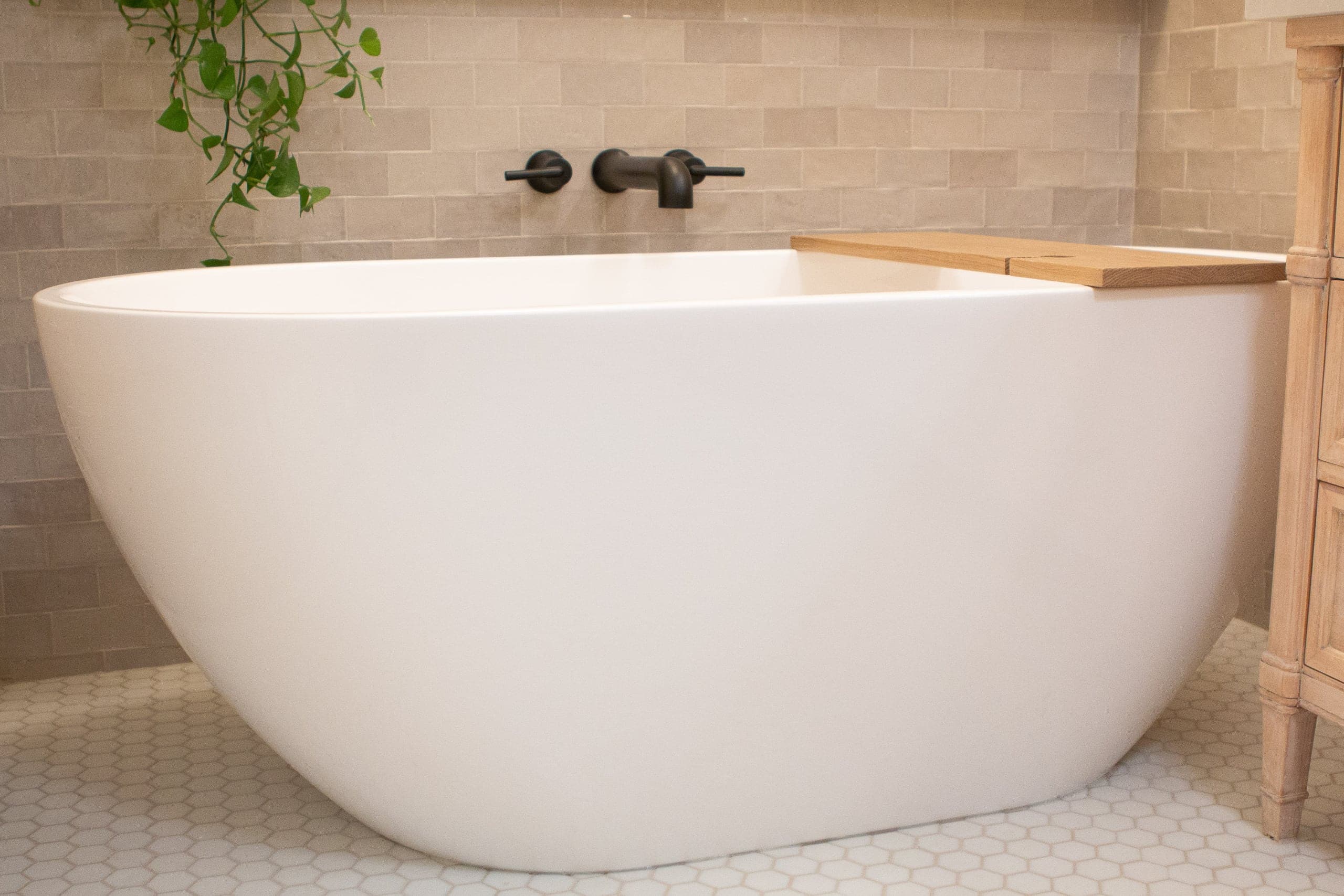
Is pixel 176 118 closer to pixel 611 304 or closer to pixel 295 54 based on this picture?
pixel 295 54

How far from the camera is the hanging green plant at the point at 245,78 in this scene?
2043 mm

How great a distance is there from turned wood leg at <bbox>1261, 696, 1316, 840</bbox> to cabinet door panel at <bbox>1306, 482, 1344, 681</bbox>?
0.08 meters

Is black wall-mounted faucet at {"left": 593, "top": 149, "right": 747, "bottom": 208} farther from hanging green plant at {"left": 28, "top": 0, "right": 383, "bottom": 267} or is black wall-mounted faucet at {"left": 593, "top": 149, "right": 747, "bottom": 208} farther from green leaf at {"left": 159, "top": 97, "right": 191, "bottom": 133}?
green leaf at {"left": 159, "top": 97, "right": 191, "bottom": 133}

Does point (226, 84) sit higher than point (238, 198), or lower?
higher

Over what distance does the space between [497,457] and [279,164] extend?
1.04 metres

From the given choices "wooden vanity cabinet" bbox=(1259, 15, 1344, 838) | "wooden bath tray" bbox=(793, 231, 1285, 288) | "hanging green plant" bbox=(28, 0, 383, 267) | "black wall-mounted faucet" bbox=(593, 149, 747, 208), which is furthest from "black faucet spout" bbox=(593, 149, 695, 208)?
"wooden vanity cabinet" bbox=(1259, 15, 1344, 838)

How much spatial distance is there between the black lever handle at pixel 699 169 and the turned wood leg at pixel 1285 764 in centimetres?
120

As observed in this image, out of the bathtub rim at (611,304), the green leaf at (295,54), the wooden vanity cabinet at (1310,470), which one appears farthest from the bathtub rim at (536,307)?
the green leaf at (295,54)

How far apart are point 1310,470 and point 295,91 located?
1.56m

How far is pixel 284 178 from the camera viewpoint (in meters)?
2.09

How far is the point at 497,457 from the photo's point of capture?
129 centimetres

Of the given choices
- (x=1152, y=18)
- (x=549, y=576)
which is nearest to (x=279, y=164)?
(x=549, y=576)

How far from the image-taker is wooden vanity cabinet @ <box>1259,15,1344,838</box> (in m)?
1.44

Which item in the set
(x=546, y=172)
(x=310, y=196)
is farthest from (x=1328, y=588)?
(x=310, y=196)
